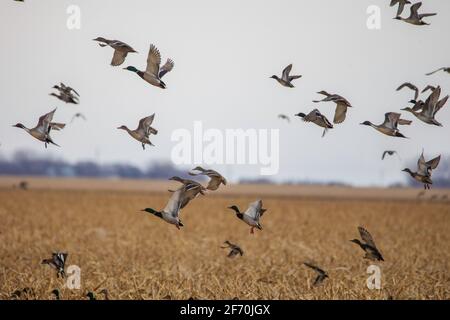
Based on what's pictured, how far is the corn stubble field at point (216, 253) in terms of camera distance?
13.3 m

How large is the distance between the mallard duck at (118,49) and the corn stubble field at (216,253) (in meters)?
4.38

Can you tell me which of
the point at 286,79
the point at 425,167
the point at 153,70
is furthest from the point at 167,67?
the point at 425,167

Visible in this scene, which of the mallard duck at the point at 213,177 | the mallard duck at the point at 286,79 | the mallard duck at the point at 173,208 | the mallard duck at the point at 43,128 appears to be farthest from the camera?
the mallard duck at the point at 286,79

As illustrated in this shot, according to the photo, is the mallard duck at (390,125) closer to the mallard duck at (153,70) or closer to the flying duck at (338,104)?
the flying duck at (338,104)

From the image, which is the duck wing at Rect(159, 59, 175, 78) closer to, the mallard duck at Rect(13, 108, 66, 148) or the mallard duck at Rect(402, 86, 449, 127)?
the mallard duck at Rect(13, 108, 66, 148)

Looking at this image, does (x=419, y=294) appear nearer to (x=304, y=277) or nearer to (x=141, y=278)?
(x=304, y=277)

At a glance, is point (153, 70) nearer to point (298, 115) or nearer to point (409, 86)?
point (298, 115)

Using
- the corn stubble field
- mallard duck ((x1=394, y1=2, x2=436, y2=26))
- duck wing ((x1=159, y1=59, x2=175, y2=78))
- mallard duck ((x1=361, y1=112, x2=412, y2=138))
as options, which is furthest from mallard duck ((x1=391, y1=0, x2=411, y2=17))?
the corn stubble field

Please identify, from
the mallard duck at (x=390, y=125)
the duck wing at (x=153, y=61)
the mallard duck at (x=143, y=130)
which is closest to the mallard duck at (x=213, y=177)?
the mallard duck at (x=143, y=130)

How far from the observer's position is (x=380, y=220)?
1532 inches

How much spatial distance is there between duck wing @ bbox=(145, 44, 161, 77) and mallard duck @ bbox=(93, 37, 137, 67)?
536 millimetres

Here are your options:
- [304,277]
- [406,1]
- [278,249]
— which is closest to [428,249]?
[278,249]
